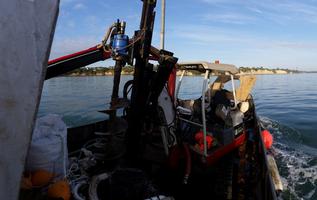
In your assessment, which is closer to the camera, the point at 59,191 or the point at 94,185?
the point at 59,191

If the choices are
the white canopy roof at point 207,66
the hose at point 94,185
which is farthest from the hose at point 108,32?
the white canopy roof at point 207,66

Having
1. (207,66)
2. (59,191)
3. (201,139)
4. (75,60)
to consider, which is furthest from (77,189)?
(207,66)

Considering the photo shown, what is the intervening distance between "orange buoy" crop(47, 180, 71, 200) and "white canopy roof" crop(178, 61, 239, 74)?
11.8 feet

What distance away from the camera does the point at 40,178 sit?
3.88m

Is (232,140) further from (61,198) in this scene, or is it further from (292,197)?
(61,198)

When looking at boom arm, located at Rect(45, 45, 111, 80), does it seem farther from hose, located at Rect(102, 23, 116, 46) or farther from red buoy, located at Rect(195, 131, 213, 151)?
red buoy, located at Rect(195, 131, 213, 151)

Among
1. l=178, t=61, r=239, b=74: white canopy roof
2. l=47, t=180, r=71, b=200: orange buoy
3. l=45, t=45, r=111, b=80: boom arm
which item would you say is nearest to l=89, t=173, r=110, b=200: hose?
l=47, t=180, r=71, b=200: orange buoy

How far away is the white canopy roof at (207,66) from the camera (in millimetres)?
6132

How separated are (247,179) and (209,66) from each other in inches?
99.1

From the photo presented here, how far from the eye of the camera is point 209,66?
6109 mm

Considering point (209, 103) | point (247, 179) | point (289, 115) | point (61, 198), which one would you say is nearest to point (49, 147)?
point (61, 198)

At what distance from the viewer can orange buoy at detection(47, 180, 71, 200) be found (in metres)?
3.71

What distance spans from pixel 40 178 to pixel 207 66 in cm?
373

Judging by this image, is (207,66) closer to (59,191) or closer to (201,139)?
(201,139)
